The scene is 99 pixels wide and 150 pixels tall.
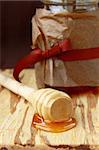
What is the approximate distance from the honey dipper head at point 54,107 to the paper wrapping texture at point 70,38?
0.09 metres

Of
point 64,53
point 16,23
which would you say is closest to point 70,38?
point 64,53

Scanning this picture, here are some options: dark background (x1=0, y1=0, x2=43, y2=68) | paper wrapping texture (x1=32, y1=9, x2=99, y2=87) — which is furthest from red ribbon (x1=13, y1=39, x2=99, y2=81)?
dark background (x1=0, y1=0, x2=43, y2=68)

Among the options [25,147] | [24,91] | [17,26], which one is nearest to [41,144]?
[25,147]

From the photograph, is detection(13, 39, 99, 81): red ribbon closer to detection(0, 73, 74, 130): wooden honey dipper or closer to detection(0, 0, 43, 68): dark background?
detection(0, 73, 74, 130): wooden honey dipper

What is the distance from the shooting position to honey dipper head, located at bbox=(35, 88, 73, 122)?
0.45 m

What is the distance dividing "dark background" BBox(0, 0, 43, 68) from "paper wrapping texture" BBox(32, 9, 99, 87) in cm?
42

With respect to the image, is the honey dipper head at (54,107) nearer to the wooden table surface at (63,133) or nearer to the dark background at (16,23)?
the wooden table surface at (63,133)

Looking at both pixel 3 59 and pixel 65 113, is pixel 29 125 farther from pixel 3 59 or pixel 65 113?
pixel 3 59

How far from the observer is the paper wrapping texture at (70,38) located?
0.54m

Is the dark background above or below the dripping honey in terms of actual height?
above

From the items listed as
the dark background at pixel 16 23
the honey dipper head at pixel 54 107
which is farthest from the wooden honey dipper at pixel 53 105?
the dark background at pixel 16 23

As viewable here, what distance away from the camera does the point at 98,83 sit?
0.57 meters

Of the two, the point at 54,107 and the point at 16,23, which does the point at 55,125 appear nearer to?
the point at 54,107

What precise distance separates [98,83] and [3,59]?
19.5 inches
